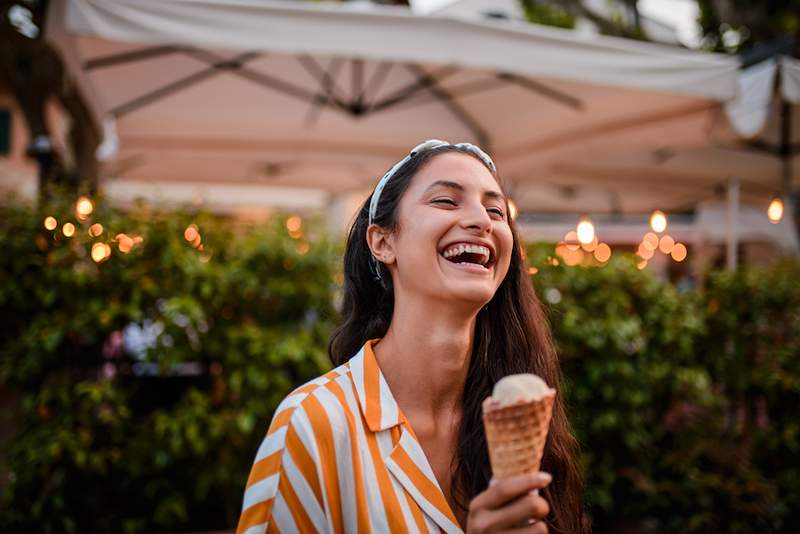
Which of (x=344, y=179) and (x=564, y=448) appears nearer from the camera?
(x=564, y=448)

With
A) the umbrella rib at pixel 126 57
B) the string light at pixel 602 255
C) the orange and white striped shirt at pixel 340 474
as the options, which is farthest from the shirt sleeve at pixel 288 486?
the umbrella rib at pixel 126 57

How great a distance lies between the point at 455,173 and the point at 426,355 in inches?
17.0

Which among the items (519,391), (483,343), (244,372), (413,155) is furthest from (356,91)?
(519,391)

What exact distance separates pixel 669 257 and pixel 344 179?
213 inches

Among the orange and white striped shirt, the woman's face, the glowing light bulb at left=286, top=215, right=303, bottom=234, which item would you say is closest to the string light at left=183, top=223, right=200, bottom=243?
the glowing light bulb at left=286, top=215, right=303, bottom=234

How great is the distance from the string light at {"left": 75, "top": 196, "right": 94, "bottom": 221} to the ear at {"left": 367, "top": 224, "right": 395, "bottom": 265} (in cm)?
243

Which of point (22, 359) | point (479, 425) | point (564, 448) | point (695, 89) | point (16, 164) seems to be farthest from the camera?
point (16, 164)

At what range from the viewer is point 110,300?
346cm

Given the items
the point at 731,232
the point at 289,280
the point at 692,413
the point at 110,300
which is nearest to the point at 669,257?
the point at 731,232

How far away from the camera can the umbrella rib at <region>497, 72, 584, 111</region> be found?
5.27 metres

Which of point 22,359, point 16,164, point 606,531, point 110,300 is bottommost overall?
point 606,531

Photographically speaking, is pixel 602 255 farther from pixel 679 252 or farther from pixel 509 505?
pixel 679 252

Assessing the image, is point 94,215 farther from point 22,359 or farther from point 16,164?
point 16,164

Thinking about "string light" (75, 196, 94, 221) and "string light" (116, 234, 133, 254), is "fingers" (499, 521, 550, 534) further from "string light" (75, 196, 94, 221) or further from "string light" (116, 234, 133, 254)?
"string light" (75, 196, 94, 221)
